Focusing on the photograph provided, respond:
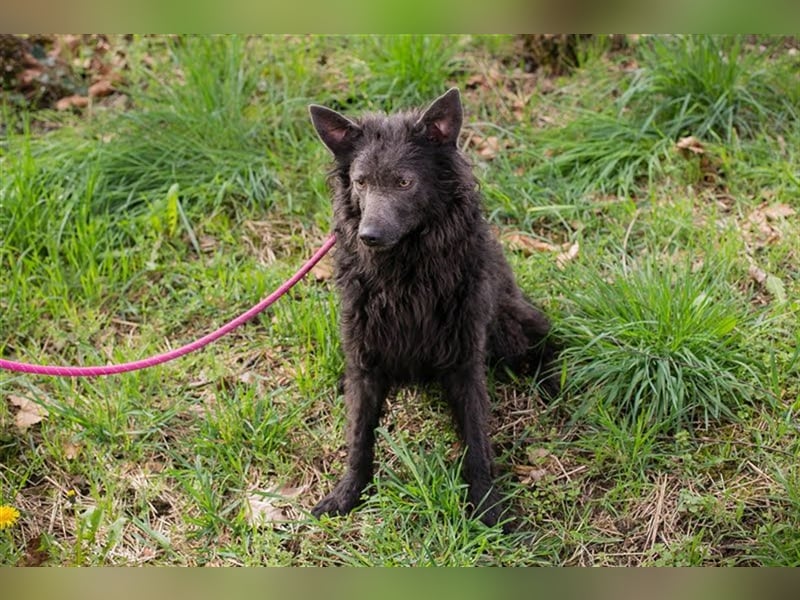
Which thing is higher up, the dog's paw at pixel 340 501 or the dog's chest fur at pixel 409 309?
the dog's chest fur at pixel 409 309

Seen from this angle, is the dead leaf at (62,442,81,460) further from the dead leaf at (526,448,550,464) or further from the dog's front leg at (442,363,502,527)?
the dead leaf at (526,448,550,464)

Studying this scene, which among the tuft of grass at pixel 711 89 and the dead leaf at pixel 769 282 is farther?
the tuft of grass at pixel 711 89

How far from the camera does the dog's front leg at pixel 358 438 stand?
354cm

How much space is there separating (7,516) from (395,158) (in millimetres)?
2079

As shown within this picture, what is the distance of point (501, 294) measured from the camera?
3.96 meters

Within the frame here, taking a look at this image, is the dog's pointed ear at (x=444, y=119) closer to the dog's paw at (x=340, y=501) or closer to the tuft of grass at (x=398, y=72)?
the dog's paw at (x=340, y=501)

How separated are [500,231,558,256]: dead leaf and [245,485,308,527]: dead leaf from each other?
6.08 ft

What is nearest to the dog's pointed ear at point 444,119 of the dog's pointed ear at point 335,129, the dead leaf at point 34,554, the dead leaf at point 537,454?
the dog's pointed ear at point 335,129

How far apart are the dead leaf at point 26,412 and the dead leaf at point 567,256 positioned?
2642 mm

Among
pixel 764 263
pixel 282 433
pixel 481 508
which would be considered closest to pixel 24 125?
pixel 282 433

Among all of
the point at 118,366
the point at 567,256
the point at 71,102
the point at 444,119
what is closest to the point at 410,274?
the point at 444,119

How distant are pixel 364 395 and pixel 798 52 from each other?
378cm

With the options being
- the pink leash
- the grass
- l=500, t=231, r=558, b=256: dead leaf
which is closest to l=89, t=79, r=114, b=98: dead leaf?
the grass
